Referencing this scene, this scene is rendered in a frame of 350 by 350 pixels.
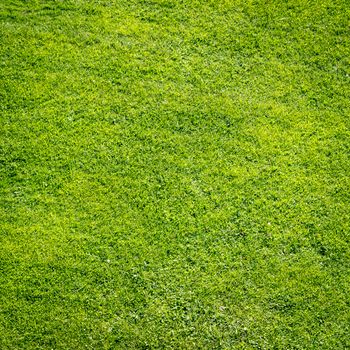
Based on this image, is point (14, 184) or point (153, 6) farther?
point (153, 6)

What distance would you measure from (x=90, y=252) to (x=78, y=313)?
794mm

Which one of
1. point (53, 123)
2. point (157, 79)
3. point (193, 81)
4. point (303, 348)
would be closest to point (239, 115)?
point (193, 81)

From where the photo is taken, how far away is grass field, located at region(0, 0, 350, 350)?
5633 mm

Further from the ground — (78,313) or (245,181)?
(245,181)

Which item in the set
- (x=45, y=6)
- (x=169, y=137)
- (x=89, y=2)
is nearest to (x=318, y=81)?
(x=169, y=137)

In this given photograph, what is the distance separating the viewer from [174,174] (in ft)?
20.2

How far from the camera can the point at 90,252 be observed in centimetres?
583

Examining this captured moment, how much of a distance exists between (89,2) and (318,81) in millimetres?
→ 3849

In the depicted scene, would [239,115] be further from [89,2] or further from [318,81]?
[89,2]

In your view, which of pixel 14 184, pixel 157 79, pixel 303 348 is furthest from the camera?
pixel 157 79

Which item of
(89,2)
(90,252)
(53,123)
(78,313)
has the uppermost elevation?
(89,2)

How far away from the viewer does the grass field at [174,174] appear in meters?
5.63

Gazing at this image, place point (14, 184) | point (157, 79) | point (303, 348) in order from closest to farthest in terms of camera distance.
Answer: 1. point (303, 348)
2. point (14, 184)
3. point (157, 79)

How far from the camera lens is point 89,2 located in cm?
696
